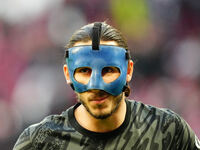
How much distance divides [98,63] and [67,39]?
166 inches

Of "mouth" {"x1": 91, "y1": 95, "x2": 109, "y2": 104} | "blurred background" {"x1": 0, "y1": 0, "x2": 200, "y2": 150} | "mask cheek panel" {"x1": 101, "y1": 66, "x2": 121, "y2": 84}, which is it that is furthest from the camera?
"blurred background" {"x1": 0, "y1": 0, "x2": 200, "y2": 150}

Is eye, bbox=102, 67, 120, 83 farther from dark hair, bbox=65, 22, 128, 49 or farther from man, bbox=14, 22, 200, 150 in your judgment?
dark hair, bbox=65, 22, 128, 49

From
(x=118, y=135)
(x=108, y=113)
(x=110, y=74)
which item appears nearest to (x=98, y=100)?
(x=108, y=113)

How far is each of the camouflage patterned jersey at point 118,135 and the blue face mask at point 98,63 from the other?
295 millimetres

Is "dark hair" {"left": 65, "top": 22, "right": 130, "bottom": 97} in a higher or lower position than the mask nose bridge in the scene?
higher

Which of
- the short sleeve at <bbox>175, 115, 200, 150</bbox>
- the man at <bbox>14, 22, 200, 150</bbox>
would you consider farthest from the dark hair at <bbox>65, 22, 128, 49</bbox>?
the short sleeve at <bbox>175, 115, 200, 150</bbox>

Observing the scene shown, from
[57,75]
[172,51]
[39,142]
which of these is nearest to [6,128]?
[57,75]

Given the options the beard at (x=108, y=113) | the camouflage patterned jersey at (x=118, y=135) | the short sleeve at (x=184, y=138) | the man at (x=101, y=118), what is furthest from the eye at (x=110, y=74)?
the short sleeve at (x=184, y=138)

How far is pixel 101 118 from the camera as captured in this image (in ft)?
9.58

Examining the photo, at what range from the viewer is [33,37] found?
23.7 ft

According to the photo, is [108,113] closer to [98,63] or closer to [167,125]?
[98,63]

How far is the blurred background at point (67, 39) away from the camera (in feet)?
22.4

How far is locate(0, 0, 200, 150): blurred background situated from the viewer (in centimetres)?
681

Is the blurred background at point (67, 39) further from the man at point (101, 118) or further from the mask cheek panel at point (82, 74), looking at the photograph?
the mask cheek panel at point (82, 74)
